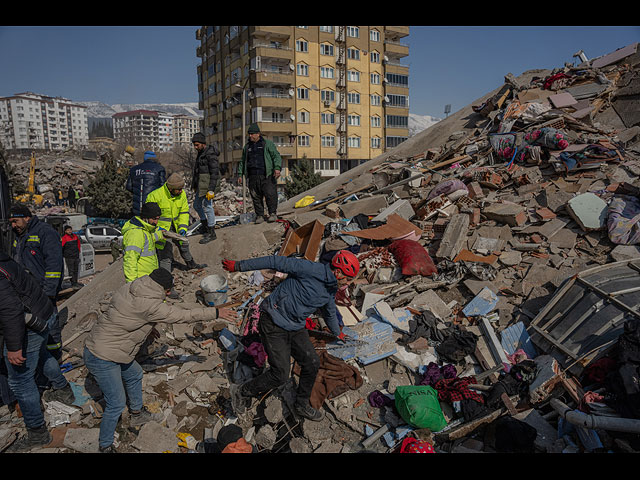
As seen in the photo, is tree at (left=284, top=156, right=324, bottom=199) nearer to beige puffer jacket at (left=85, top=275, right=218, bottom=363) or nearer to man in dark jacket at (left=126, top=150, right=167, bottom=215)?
man in dark jacket at (left=126, top=150, right=167, bottom=215)

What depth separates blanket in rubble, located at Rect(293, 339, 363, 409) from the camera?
3.95 metres

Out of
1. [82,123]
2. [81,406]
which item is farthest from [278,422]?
[82,123]

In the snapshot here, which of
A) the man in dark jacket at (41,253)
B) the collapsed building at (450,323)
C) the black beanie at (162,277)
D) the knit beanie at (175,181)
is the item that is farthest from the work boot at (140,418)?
the knit beanie at (175,181)

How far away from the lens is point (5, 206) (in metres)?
5.44

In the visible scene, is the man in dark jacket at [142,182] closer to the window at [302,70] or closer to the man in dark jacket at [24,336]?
the man in dark jacket at [24,336]

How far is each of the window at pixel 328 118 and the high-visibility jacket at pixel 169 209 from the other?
34.1 meters

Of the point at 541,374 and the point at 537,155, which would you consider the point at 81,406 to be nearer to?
the point at 541,374

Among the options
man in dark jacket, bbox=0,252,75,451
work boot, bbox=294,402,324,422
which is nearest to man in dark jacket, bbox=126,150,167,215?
man in dark jacket, bbox=0,252,75,451

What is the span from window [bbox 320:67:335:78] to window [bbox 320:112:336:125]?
3691 millimetres

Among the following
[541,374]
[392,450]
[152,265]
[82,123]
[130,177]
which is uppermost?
[82,123]

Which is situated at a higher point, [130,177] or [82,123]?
[82,123]

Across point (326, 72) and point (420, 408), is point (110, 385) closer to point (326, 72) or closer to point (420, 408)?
point (420, 408)

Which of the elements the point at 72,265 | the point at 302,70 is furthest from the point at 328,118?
the point at 72,265
